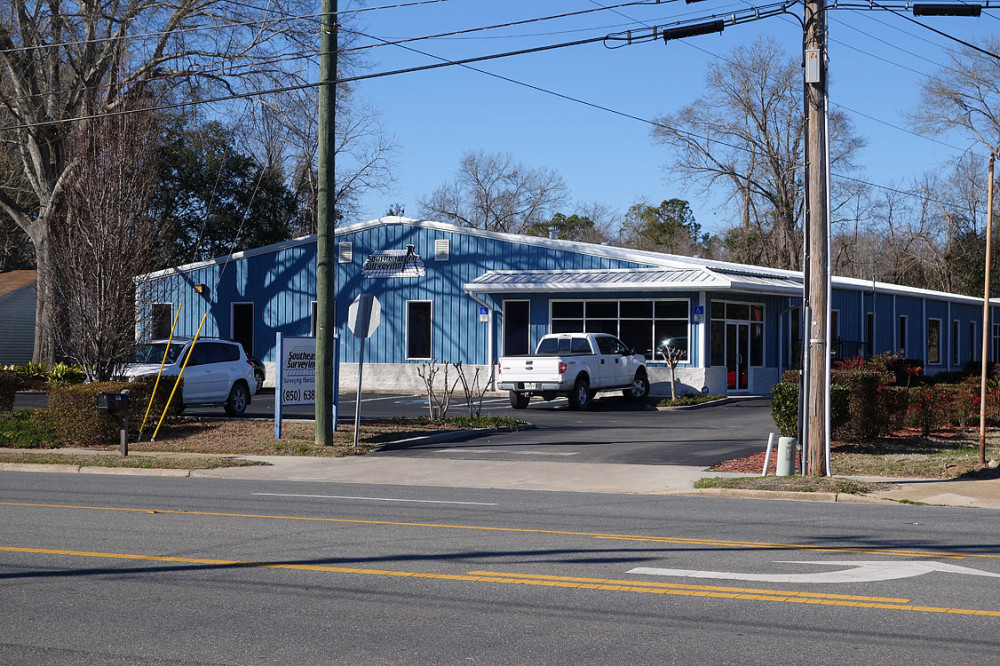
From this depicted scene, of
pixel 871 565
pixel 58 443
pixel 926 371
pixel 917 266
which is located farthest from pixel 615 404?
pixel 917 266

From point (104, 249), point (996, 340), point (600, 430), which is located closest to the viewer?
point (104, 249)

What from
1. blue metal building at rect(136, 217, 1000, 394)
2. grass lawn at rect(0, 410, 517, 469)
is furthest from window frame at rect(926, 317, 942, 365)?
grass lawn at rect(0, 410, 517, 469)

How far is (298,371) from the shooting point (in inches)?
846

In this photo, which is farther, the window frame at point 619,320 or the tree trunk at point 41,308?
the tree trunk at point 41,308

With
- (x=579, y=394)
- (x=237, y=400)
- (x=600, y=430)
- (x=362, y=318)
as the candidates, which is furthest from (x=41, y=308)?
(x=600, y=430)

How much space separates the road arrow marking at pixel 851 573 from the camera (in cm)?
827

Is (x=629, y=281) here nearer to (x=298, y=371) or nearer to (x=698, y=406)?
(x=698, y=406)

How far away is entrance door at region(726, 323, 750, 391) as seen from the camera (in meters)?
34.4

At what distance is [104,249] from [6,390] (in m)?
4.78

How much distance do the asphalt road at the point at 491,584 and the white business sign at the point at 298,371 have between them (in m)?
8.00

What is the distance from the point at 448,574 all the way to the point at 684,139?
182 feet

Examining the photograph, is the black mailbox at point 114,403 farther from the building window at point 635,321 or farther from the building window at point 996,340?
the building window at point 996,340

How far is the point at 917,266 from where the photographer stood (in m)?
76.5

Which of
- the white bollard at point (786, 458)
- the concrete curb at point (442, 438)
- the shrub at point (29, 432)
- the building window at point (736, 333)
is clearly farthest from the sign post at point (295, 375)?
the building window at point (736, 333)
